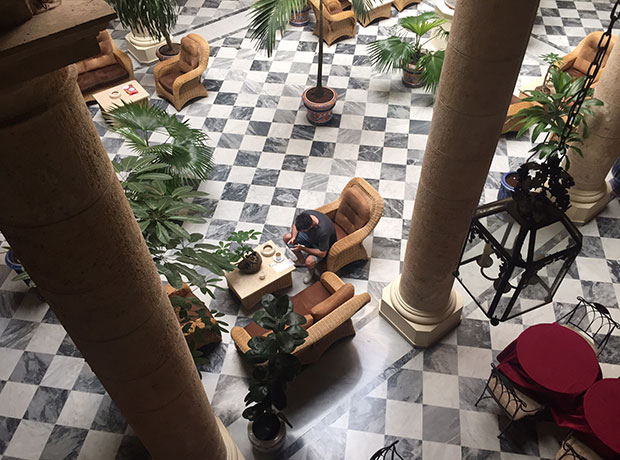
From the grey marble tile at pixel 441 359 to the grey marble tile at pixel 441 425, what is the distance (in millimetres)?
400

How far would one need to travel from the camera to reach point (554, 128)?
565 cm

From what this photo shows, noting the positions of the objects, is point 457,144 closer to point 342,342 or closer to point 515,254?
point 515,254

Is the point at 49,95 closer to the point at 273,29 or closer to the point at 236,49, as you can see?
the point at 273,29

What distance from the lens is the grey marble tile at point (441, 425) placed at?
5008 mm

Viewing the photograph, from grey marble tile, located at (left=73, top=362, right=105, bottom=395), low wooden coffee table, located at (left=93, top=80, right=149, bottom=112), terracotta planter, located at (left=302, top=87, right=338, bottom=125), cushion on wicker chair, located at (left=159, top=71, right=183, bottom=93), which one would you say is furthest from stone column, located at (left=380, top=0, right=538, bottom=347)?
cushion on wicker chair, located at (left=159, top=71, right=183, bottom=93)

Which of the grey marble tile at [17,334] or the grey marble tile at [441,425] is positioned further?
the grey marble tile at [17,334]

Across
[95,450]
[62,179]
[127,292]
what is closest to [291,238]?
[95,450]

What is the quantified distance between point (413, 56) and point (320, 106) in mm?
1757

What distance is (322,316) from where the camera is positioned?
5.18m

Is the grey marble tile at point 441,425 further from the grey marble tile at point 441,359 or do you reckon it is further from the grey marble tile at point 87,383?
the grey marble tile at point 87,383

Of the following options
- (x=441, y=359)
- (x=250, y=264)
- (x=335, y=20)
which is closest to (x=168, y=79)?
(x=335, y=20)

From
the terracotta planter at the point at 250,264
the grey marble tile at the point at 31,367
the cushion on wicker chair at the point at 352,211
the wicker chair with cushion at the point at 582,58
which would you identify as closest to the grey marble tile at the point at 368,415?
the terracotta planter at the point at 250,264

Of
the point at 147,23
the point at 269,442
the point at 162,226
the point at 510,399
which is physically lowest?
the point at 269,442

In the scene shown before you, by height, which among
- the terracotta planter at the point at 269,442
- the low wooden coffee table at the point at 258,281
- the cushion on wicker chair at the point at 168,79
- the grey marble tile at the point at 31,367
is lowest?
the grey marble tile at the point at 31,367
